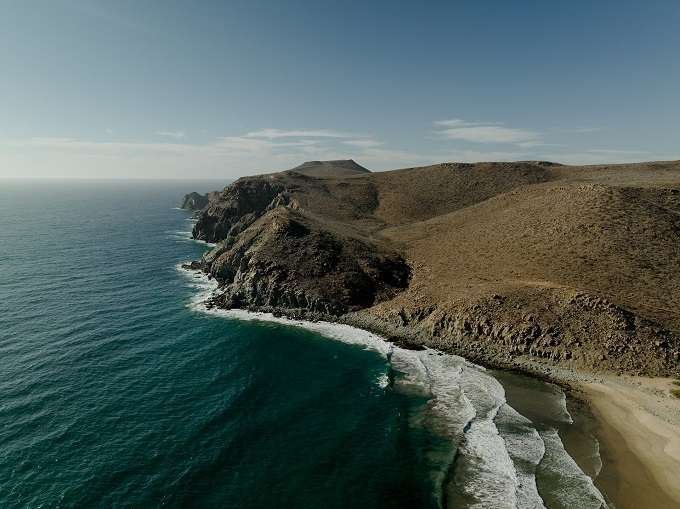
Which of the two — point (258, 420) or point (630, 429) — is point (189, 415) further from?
point (630, 429)

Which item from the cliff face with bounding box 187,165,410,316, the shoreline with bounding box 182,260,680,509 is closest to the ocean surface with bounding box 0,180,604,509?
the shoreline with bounding box 182,260,680,509

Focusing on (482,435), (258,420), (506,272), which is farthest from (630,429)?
(258,420)

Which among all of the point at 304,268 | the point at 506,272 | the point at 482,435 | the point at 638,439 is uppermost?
the point at 506,272

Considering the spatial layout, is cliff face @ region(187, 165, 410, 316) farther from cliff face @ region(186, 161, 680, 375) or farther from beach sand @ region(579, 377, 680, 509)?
beach sand @ region(579, 377, 680, 509)

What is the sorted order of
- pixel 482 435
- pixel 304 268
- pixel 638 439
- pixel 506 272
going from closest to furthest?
pixel 638 439, pixel 482 435, pixel 506 272, pixel 304 268

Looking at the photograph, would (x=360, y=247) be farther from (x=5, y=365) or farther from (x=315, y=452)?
(x=5, y=365)

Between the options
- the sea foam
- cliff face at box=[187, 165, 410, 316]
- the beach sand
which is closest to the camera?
the sea foam

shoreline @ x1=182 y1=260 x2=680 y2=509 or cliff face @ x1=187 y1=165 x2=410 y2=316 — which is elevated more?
cliff face @ x1=187 y1=165 x2=410 y2=316
